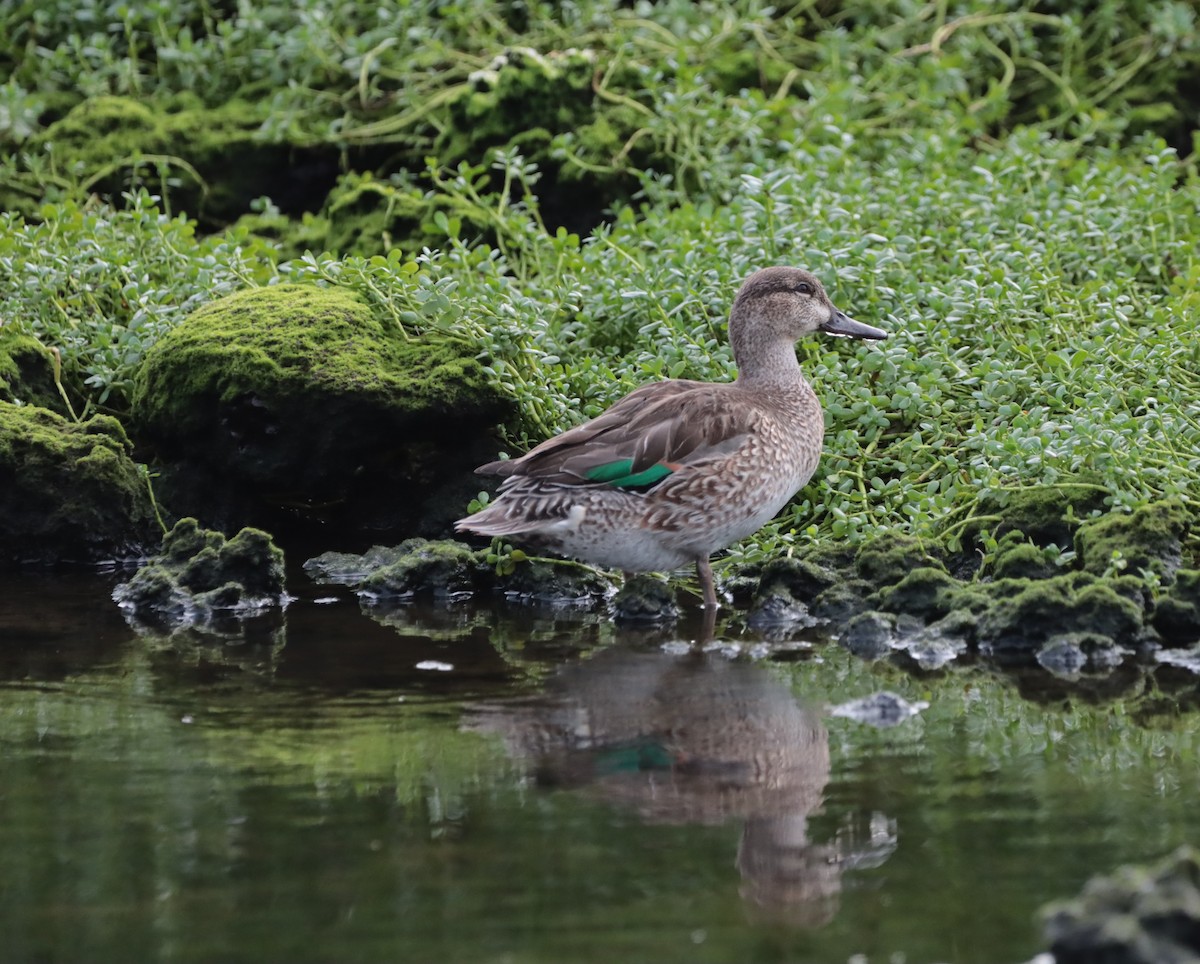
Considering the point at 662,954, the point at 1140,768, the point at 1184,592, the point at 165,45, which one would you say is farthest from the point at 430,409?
the point at 165,45

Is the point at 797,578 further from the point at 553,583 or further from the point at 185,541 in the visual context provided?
the point at 185,541

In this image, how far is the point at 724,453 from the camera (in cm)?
745

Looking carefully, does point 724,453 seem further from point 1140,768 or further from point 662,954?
point 662,954

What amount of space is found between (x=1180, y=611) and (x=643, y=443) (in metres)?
2.21

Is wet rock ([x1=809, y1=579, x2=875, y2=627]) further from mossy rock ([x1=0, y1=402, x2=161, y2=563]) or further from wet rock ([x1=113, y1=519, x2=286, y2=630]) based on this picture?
mossy rock ([x1=0, y1=402, x2=161, y2=563])

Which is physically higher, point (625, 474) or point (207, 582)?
point (625, 474)

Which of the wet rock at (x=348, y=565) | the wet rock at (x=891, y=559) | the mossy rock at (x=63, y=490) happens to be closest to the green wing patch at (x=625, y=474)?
the wet rock at (x=891, y=559)

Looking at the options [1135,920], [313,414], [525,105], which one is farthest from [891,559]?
[525,105]

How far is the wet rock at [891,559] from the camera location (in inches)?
289

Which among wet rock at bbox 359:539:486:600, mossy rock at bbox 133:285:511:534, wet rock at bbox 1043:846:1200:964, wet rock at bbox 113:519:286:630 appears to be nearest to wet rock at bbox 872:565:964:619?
wet rock at bbox 359:539:486:600

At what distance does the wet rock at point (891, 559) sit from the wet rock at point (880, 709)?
1.29 m

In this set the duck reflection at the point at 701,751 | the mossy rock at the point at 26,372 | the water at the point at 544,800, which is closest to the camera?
the water at the point at 544,800

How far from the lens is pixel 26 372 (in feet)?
29.9

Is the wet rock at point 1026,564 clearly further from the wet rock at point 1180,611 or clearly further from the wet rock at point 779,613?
the wet rock at point 779,613
